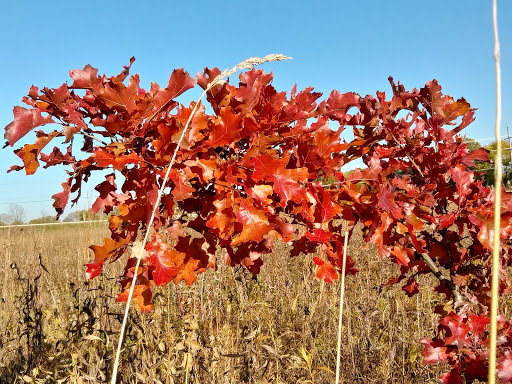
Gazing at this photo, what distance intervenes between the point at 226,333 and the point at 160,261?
122 cm

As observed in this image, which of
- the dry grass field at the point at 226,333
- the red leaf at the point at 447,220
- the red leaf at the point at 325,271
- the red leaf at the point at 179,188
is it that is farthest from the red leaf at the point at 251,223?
the dry grass field at the point at 226,333

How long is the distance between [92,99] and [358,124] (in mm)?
725

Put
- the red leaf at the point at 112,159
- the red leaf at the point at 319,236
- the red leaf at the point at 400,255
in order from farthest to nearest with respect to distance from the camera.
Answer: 1. the red leaf at the point at 400,255
2. the red leaf at the point at 319,236
3. the red leaf at the point at 112,159

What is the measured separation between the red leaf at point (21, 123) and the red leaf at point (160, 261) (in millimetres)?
323

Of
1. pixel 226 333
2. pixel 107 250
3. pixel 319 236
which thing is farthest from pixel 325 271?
pixel 226 333

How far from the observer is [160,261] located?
0.76 metres

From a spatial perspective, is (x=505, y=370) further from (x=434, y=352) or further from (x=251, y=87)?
(x=251, y=87)

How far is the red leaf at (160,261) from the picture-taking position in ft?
2.47

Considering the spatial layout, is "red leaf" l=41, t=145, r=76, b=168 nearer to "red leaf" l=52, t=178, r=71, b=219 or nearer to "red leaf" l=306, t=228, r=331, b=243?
"red leaf" l=52, t=178, r=71, b=219

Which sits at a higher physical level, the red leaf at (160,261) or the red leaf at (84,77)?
the red leaf at (84,77)

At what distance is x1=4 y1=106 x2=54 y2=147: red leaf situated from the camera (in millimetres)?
706

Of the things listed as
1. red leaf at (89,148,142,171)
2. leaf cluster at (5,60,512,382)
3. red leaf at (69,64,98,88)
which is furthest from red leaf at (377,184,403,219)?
red leaf at (69,64,98,88)

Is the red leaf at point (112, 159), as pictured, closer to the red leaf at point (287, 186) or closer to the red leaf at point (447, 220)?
the red leaf at point (287, 186)

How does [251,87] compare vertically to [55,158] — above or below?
above
